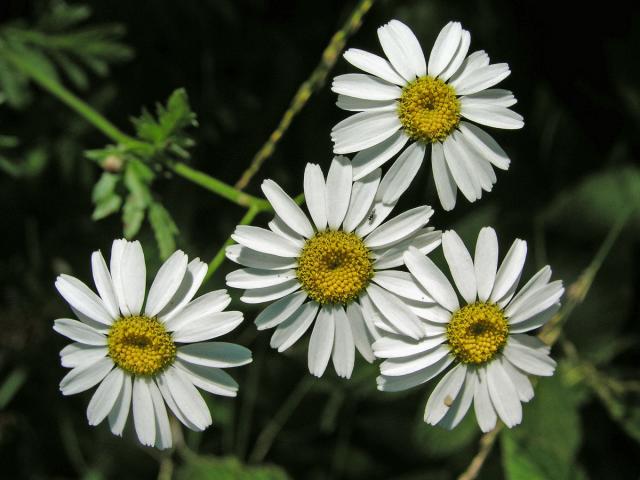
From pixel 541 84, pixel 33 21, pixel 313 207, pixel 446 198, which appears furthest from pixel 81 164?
pixel 541 84

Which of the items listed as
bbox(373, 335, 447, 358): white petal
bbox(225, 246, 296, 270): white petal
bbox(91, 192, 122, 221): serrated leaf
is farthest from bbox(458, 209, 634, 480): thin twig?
bbox(91, 192, 122, 221): serrated leaf

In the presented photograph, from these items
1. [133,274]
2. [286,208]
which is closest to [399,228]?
[286,208]

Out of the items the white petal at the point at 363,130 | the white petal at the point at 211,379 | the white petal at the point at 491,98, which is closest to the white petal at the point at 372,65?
the white petal at the point at 363,130

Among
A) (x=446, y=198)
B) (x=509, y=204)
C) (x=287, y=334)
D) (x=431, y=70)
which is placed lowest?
(x=287, y=334)

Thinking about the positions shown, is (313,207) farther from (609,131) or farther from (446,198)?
(609,131)

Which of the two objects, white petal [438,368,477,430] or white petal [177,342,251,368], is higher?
white petal [438,368,477,430]

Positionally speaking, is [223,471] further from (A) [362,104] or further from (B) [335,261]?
(A) [362,104]

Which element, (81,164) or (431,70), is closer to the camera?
(431,70)

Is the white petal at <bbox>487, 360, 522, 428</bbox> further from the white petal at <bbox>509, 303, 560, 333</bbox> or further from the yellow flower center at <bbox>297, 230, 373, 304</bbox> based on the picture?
the yellow flower center at <bbox>297, 230, 373, 304</bbox>
